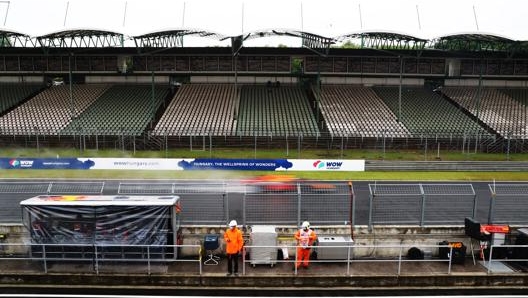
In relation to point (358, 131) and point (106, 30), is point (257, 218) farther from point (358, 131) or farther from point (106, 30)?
point (106, 30)

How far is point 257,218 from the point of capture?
49.4ft

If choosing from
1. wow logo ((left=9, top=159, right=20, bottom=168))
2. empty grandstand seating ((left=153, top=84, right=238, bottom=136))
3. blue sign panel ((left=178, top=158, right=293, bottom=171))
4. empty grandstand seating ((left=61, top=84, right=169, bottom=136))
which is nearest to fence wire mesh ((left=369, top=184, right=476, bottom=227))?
blue sign panel ((left=178, top=158, right=293, bottom=171))

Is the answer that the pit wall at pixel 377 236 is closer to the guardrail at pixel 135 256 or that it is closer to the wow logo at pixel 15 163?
the guardrail at pixel 135 256

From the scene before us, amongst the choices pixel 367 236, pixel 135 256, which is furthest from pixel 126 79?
pixel 367 236

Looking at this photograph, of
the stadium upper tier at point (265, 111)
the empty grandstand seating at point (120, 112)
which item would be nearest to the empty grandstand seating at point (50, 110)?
the stadium upper tier at point (265, 111)

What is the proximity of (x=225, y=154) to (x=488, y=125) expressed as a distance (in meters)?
24.8

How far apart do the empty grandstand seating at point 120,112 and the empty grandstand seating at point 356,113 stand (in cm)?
1702

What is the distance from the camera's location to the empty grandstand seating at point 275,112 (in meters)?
37.2

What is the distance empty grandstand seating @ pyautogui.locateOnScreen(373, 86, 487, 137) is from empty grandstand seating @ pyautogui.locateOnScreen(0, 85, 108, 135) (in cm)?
3115

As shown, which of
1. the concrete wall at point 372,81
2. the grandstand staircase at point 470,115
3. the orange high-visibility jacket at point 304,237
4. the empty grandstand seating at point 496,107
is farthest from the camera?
the concrete wall at point 372,81

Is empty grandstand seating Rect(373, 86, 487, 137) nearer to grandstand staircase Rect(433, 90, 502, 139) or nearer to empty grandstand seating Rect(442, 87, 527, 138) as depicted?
grandstand staircase Rect(433, 90, 502, 139)

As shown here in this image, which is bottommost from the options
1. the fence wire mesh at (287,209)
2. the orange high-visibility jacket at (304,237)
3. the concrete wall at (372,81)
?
the orange high-visibility jacket at (304,237)

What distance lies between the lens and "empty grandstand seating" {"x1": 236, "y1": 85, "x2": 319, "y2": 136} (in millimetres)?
37250

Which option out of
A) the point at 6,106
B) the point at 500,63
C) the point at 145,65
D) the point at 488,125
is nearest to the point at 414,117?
the point at 488,125
